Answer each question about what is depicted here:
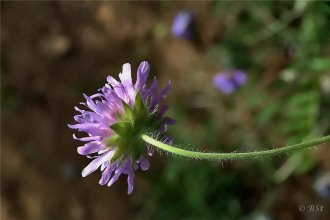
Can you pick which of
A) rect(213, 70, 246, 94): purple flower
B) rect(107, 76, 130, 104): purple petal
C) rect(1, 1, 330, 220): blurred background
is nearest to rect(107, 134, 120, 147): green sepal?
rect(107, 76, 130, 104): purple petal

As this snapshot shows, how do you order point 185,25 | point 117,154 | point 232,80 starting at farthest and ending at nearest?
point 185,25 < point 232,80 < point 117,154

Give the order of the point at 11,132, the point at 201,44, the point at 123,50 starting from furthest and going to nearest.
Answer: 1. the point at 11,132
2. the point at 123,50
3. the point at 201,44

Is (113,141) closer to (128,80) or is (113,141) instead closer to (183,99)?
(128,80)

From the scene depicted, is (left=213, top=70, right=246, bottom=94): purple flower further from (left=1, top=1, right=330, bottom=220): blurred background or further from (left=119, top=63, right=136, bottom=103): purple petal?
(left=119, top=63, right=136, bottom=103): purple petal

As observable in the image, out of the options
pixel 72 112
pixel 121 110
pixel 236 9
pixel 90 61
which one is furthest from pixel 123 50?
pixel 121 110

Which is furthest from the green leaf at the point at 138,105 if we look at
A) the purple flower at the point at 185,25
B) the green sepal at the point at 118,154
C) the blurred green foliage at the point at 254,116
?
the purple flower at the point at 185,25

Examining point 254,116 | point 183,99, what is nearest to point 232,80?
point 254,116

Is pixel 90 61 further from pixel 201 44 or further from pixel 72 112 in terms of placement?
pixel 201 44
